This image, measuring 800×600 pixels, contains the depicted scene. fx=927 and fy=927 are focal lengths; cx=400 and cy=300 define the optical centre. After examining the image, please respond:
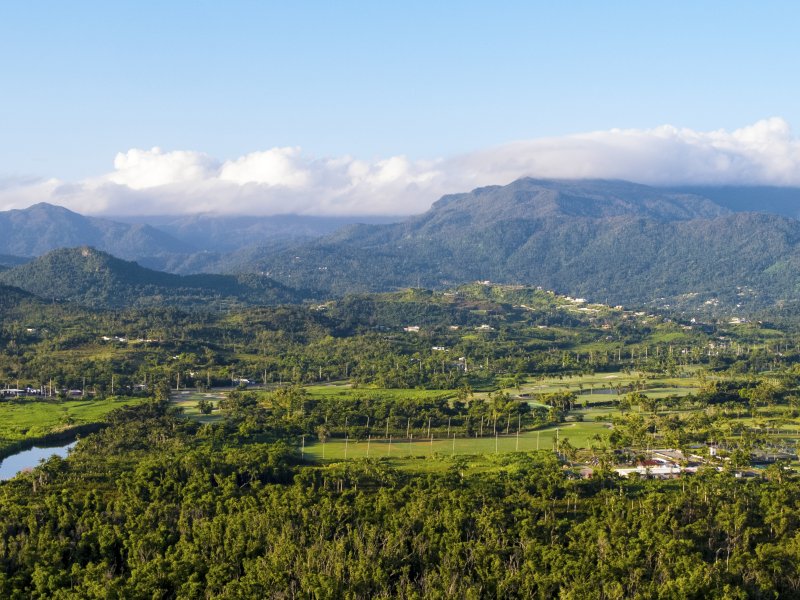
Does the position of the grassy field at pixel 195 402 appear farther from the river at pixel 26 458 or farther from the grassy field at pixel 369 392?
the river at pixel 26 458

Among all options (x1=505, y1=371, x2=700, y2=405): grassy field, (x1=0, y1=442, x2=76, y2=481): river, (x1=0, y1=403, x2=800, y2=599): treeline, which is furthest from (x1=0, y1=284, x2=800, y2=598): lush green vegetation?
(x1=0, y1=442, x2=76, y2=481): river

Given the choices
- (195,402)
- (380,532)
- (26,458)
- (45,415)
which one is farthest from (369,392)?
(380,532)

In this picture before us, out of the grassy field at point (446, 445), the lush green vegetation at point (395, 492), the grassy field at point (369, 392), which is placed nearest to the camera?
the lush green vegetation at point (395, 492)

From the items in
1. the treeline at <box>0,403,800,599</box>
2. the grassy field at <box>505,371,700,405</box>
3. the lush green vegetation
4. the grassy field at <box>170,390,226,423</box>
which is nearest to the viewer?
the treeline at <box>0,403,800,599</box>

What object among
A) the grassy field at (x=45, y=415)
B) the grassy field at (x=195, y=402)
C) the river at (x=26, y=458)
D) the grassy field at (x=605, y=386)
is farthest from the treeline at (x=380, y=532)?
the grassy field at (x=605, y=386)

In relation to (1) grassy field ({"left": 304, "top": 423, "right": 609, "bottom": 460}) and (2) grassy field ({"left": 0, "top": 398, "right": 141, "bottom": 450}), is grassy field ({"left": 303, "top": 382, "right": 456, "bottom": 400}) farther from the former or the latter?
(2) grassy field ({"left": 0, "top": 398, "right": 141, "bottom": 450})
